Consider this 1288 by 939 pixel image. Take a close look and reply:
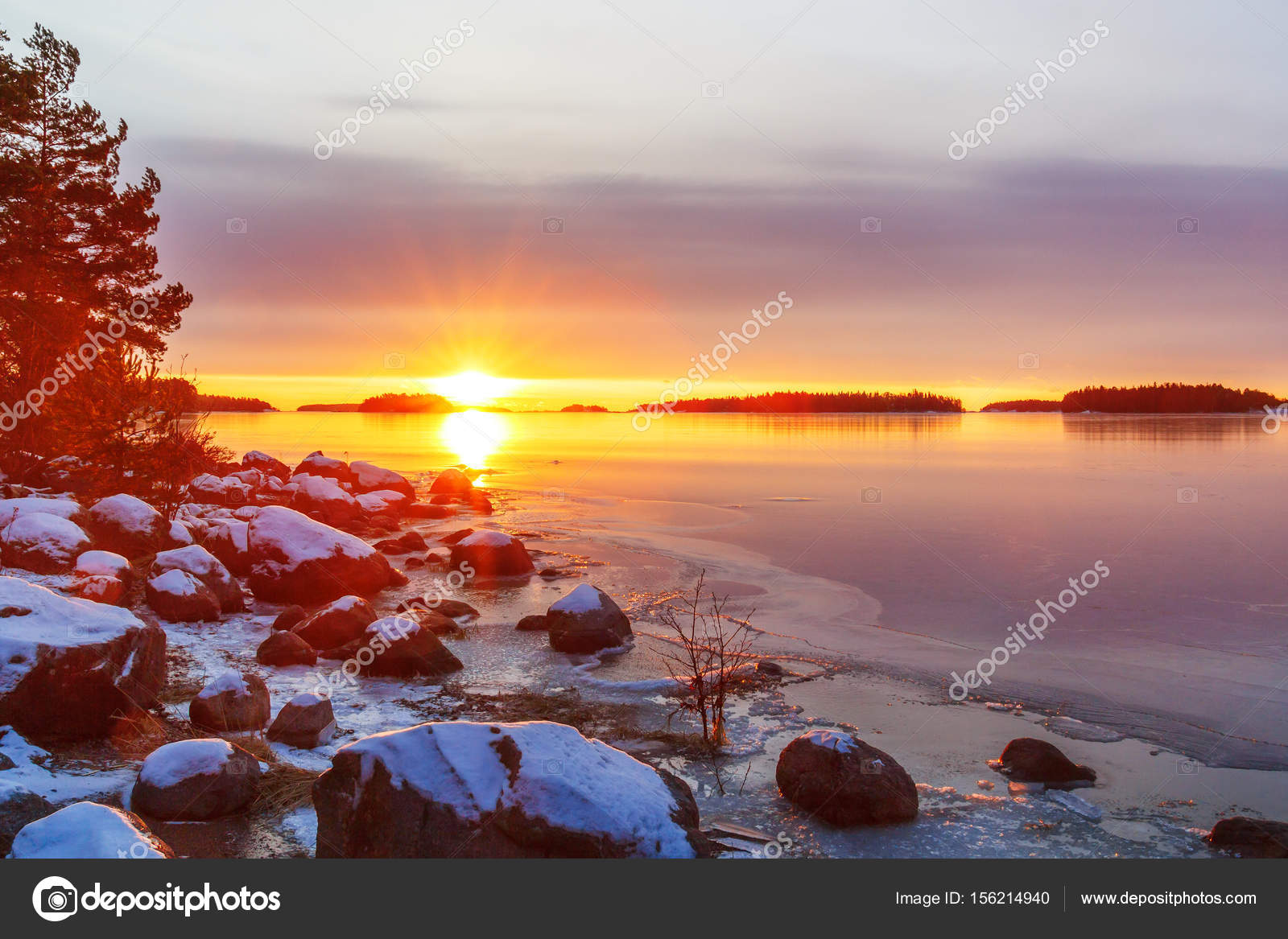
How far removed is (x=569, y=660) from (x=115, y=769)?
19.6ft

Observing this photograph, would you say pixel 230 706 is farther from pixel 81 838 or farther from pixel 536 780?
pixel 536 780

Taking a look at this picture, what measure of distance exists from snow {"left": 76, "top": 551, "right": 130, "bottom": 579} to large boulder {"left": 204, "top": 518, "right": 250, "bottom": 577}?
10.1ft

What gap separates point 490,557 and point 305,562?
172 inches

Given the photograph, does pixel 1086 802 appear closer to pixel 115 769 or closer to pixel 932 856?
pixel 932 856

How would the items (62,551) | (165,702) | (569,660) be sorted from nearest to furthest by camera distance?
(165,702)
(569,660)
(62,551)

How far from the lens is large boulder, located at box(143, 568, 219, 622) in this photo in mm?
13422

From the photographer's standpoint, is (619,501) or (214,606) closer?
(214,606)

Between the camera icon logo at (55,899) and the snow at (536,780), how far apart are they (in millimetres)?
1814

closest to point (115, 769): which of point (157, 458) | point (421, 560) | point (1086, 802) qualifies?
point (1086, 802)

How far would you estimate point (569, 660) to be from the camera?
12.6m

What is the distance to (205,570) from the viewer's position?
14562 millimetres

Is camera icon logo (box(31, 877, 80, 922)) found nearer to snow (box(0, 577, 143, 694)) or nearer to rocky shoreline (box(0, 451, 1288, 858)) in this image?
rocky shoreline (box(0, 451, 1288, 858))

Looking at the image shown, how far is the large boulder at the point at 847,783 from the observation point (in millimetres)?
7500

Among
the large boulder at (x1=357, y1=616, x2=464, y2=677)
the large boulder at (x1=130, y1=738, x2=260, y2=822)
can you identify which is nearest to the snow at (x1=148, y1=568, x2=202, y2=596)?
the large boulder at (x1=357, y1=616, x2=464, y2=677)
